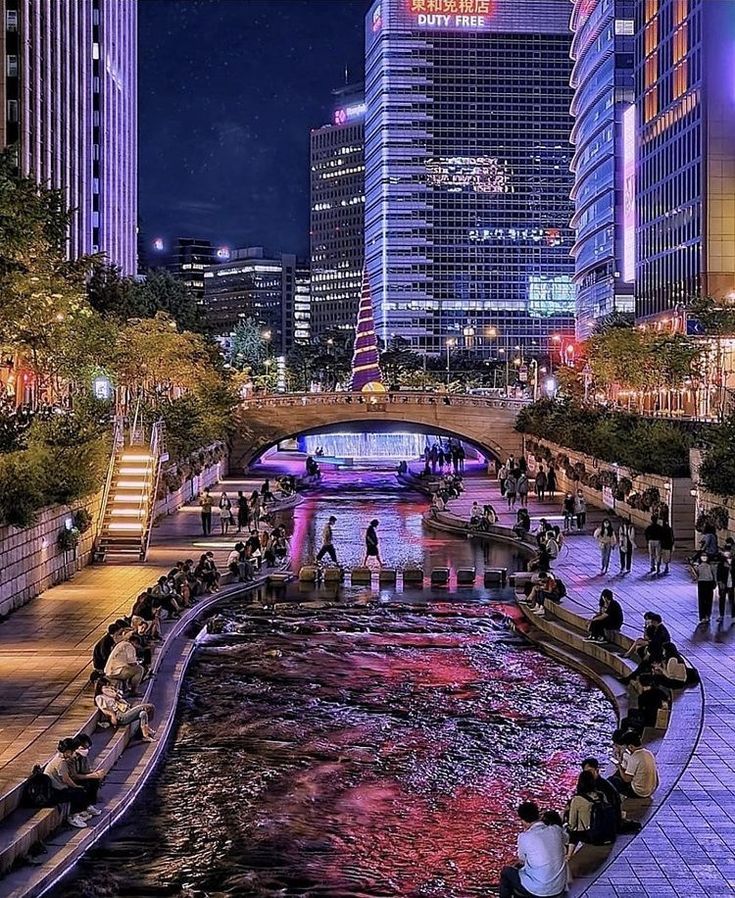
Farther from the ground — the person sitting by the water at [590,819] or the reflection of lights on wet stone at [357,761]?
the person sitting by the water at [590,819]

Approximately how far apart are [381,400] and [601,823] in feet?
261

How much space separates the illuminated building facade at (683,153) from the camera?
305 feet

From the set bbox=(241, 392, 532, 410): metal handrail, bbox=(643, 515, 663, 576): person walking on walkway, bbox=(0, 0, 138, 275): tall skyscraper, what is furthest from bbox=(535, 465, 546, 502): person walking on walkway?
bbox=(643, 515, 663, 576): person walking on walkway

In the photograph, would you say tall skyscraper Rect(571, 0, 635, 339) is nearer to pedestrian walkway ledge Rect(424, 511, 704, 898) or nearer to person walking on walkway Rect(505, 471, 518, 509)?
person walking on walkway Rect(505, 471, 518, 509)

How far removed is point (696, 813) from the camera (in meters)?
15.2

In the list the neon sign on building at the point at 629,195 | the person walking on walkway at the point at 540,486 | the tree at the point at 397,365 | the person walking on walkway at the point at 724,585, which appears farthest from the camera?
the tree at the point at 397,365

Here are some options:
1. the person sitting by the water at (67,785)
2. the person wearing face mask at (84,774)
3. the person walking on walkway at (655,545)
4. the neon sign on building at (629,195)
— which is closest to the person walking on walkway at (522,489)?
the person walking on walkway at (655,545)

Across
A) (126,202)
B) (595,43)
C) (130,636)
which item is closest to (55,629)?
(130,636)

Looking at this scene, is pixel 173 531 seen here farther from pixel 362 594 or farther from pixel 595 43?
pixel 595 43

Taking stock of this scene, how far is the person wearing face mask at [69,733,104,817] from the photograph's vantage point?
16250 mm

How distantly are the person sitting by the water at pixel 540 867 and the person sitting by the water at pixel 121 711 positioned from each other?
346 inches

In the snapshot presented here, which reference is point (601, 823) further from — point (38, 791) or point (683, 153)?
point (683, 153)

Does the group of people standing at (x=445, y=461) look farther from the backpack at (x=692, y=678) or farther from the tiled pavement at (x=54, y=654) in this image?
the backpack at (x=692, y=678)

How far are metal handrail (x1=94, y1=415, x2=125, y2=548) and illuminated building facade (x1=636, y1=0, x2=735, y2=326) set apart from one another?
59501 mm
